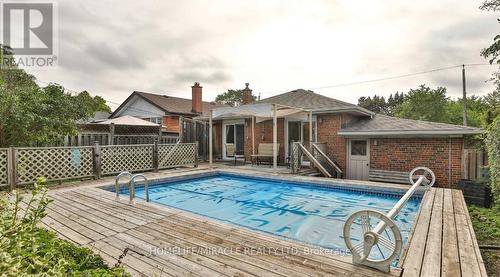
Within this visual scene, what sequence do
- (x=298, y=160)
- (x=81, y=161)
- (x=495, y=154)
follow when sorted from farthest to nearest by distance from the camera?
(x=298, y=160) < (x=81, y=161) < (x=495, y=154)

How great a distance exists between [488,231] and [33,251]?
670 cm

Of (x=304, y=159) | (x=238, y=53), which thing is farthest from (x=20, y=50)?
(x=304, y=159)

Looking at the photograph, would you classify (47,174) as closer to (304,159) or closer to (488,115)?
(304,159)

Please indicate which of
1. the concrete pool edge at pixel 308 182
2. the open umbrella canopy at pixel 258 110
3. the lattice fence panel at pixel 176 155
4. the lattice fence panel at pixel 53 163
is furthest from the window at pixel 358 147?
the lattice fence panel at pixel 53 163

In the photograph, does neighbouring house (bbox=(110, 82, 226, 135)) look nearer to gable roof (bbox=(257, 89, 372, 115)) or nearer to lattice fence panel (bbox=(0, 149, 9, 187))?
gable roof (bbox=(257, 89, 372, 115))

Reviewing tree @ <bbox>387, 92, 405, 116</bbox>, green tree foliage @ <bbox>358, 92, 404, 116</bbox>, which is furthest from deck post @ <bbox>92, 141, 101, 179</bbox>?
tree @ <bbox>387, 92, 405, 116</bbox>

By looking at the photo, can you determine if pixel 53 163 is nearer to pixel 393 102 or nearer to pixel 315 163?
pixel 315 163

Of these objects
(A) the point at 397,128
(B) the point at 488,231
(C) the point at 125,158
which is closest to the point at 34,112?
(C) the point at 125,158

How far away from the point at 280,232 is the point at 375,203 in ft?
11.2

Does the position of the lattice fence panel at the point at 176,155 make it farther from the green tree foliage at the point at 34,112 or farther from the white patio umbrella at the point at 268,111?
the green tree foliage at the point at 34,112

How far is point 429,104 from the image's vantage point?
1259 inches

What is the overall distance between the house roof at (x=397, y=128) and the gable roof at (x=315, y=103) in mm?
694

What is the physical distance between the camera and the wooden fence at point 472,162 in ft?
26.7

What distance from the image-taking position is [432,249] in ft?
10.2
